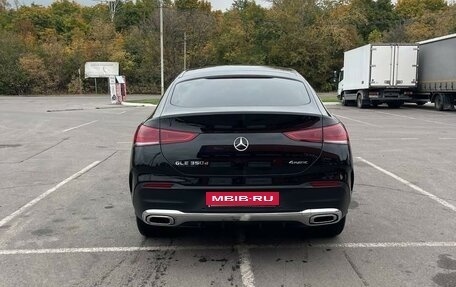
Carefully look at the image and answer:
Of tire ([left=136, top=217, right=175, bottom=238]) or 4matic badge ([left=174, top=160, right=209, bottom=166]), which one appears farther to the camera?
tire ([left=136, top=217, right=175, bottom=238])

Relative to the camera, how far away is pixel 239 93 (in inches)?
178

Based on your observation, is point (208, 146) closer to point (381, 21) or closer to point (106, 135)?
point (106, 135)

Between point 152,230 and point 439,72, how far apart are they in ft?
70.8

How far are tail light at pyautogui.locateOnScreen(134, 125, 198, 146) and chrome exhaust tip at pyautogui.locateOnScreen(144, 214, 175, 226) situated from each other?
592mm

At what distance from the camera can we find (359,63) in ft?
85.8

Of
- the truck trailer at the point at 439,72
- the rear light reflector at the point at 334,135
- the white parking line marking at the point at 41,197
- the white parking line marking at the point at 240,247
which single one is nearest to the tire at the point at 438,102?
the truck trailer at the point at 439,72

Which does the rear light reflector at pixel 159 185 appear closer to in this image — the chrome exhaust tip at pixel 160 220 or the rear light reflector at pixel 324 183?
the chrome exhaust tip at pixel 160 220

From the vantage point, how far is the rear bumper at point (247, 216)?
3.89m

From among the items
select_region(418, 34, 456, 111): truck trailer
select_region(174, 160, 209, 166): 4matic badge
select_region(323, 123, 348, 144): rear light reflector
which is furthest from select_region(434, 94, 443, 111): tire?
select_region(174, 160, 209, 166): 4matic badge

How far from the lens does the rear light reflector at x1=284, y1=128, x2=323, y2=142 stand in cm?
392

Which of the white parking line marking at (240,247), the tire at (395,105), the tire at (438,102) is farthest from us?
the tire at (395,105)

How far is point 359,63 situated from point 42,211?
22787 mm

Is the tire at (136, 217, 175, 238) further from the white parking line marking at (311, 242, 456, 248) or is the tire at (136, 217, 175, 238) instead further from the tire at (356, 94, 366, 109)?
the tire at (356, 94, 366, 109)

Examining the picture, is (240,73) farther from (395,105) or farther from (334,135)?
(395,105)
